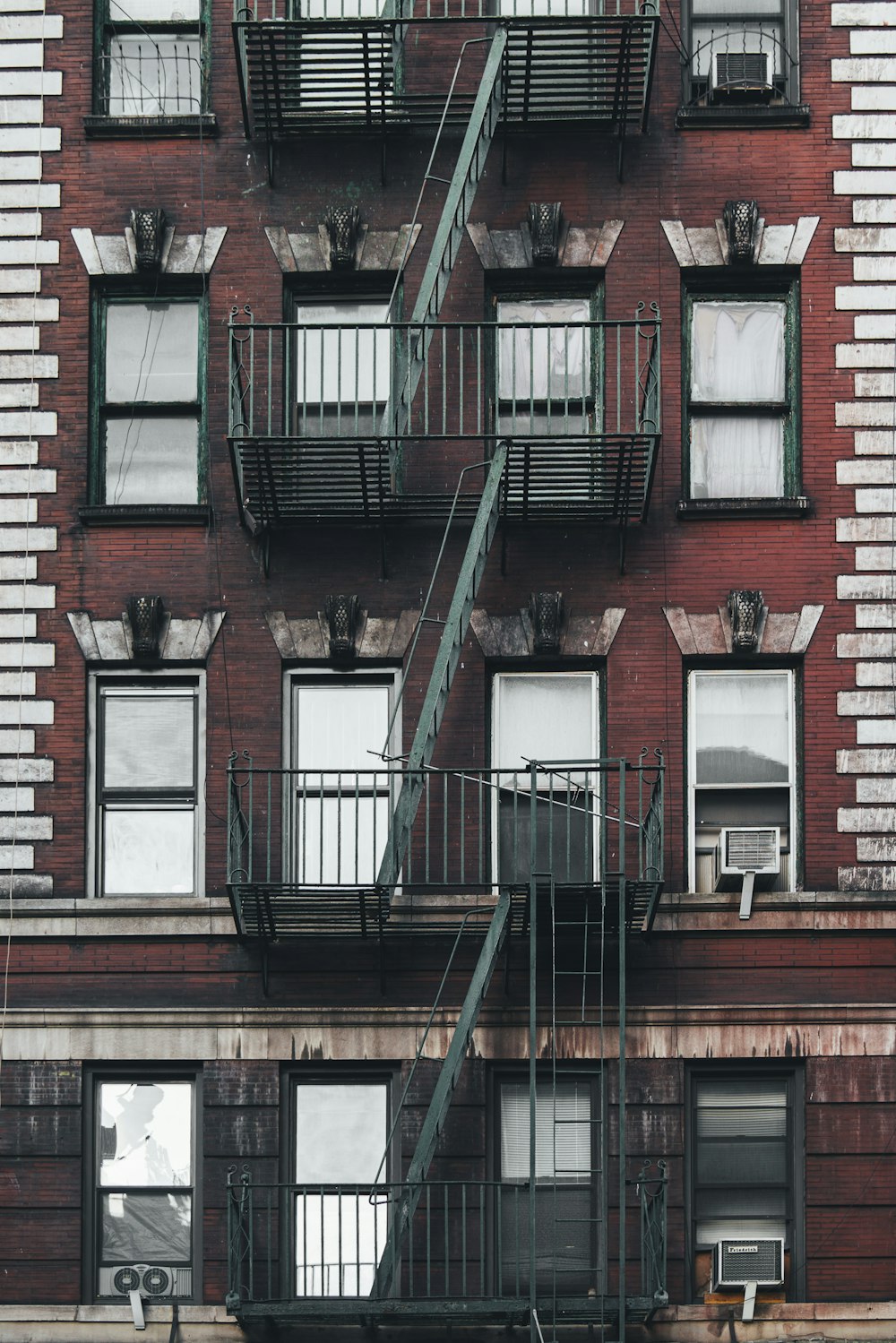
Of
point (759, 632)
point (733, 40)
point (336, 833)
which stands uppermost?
point (733, 40)

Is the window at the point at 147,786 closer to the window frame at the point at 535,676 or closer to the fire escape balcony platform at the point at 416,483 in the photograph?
the fire escape balcony platform at the point at 416,483

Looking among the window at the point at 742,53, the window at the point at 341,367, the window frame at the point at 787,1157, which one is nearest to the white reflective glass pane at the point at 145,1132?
the window frame at the point at 787,1157

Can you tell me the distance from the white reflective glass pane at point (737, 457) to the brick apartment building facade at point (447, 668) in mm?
45

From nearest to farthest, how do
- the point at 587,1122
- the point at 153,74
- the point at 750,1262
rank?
the point at 750,1262 → the point at 587,1122 → the point at 153,74

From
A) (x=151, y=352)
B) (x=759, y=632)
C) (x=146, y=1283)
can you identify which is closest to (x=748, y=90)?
(x=759, y=632)

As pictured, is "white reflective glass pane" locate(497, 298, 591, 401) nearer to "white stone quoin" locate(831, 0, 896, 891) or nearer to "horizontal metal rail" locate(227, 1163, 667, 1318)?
"white stone quoin" locate(831, 0, 896, 891)

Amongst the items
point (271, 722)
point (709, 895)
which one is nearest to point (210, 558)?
point (271, 722)

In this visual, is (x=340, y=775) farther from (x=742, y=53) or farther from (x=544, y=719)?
(x=742, y=53)

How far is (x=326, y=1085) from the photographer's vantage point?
1816cm

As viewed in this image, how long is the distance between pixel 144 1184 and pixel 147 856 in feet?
8.56

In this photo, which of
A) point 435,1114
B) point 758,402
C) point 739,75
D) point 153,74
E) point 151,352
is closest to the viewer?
point 435,1114

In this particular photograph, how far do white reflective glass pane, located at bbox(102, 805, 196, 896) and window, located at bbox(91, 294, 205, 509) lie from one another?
2703mm

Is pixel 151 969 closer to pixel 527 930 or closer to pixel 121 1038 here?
pixel 121 1038

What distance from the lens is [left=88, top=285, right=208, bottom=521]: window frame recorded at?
19125 mm
